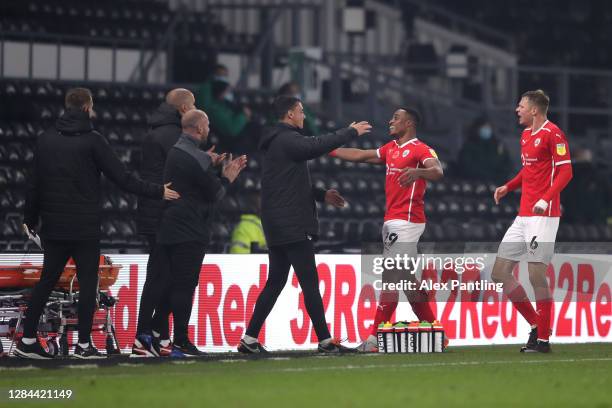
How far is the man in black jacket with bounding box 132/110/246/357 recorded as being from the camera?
11156 mm

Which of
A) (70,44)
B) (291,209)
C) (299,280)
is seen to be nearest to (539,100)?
(291,209)

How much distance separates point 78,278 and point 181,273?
77cm

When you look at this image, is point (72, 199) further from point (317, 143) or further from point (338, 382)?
point (338, 382)

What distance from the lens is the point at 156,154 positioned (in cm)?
1170

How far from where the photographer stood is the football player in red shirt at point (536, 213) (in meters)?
12.0

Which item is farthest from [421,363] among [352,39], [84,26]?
[352,39]

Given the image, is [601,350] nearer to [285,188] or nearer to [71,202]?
[285,188]

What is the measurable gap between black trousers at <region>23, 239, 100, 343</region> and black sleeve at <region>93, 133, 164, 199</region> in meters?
0.50

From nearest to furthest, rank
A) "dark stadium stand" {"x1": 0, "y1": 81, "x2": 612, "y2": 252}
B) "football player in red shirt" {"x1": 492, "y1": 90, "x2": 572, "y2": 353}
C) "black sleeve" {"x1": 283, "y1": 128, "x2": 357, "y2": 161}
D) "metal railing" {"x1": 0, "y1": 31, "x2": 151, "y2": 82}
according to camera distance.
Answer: "black sleeve" {"x1": 283, "y1": 128, "x2": 357, "y2": 161} < "football player in red shirt" {"x1": 492, "y1": 90, "x2": 572, "y2": 353} < "dark stadium stand" {"x1": 0, "y1": 81, "x2": 612, "y2": 252} < "metal railing" {"x1": 0, "y1": 31, "x2": 151, "y2": 82}

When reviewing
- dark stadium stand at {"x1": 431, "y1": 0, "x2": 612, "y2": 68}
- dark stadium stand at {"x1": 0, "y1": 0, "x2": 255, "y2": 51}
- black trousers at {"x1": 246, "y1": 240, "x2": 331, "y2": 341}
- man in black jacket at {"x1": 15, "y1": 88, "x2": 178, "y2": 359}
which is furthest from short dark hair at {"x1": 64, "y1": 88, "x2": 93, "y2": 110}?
dark stadium stand at {"x1": 431, "y1": 0, "x2": 612, "y2": 68}

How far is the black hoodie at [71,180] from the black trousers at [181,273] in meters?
0.44

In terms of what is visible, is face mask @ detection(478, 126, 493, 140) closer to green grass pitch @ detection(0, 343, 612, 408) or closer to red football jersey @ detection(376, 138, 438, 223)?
red football jersey @ detection(376, 138, 438, 223)

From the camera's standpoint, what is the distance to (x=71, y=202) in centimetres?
1108

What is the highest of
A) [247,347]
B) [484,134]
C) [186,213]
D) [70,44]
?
[70,44]
